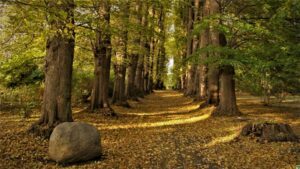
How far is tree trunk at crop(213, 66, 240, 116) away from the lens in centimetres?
1616

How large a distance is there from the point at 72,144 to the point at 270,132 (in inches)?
229

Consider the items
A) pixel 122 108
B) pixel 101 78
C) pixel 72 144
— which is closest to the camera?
pixel 72 144

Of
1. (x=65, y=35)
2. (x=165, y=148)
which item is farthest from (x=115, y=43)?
(x=165, y=148)

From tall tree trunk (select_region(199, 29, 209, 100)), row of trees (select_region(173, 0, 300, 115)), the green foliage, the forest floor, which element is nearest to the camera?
the forest floor

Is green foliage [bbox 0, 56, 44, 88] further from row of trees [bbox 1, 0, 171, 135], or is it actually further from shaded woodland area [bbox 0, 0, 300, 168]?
row of trees [bbox 1, 0, 171, 135]

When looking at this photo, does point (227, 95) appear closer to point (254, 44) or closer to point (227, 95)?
point (227, 95)

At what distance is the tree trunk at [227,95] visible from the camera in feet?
53.0

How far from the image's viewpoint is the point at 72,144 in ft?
25.1

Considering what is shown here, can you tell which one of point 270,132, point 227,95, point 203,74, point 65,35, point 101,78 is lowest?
point 270,132

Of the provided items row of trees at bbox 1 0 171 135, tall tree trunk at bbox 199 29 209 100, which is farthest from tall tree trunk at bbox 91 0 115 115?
tall tree trunk at bbox 199 29 209 100

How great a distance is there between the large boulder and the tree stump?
5.00 metres

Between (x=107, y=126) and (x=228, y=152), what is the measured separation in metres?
5.73

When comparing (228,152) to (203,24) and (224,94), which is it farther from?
(224,94)

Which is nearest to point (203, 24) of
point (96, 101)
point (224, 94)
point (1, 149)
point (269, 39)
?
point (269, 39)
